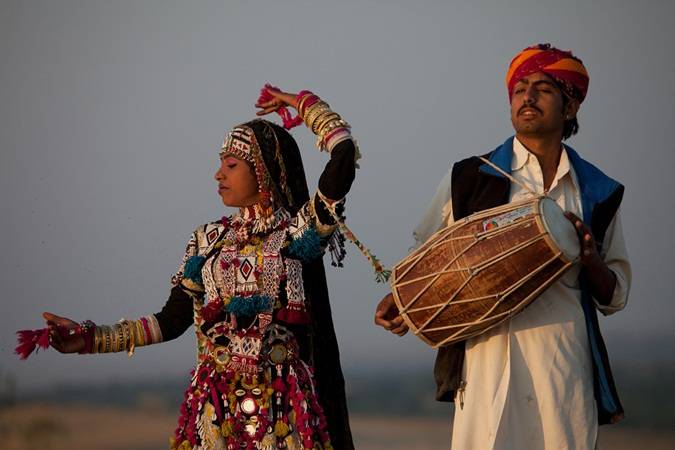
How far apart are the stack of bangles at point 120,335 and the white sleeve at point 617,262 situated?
71.0 inches

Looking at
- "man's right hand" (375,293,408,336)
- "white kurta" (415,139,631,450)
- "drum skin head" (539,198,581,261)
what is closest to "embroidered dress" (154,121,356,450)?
"man's right hand" (375,293,408,336)

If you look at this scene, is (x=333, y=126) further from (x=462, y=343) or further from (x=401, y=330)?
(x=462, y=343)

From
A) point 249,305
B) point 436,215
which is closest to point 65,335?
point 249,305

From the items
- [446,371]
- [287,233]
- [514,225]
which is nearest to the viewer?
[514,225]

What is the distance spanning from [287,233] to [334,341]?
48 cm

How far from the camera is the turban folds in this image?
4.63 m

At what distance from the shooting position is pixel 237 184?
5.21m

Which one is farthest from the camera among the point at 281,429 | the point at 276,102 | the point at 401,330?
the point at 276,102

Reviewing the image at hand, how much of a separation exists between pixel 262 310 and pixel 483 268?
3.49 ft

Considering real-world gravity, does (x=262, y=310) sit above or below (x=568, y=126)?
below

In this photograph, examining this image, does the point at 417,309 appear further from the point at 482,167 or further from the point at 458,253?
the point at 482,167

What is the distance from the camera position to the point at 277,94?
5320 millimetres

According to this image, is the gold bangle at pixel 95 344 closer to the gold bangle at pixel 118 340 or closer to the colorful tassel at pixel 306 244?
the gold bangle at pixel 118 340

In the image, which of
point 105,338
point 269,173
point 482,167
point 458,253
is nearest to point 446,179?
point 482,167
